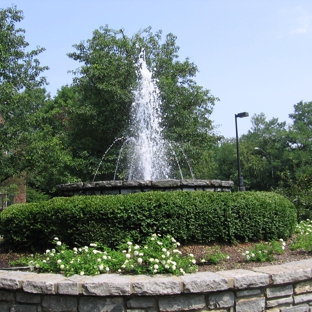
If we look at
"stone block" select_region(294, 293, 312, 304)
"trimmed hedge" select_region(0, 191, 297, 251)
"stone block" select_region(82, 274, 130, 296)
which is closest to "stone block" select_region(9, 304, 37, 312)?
"stone block" select_region(82, 274, 130, 296)

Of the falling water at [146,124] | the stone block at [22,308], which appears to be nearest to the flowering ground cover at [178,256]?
the stone block at [22,308]

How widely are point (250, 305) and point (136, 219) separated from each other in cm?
183

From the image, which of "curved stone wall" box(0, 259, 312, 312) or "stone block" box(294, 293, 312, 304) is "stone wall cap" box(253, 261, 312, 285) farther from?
"stone block" box(294, 293, 312, 304)

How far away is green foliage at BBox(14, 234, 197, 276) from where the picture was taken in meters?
4.23

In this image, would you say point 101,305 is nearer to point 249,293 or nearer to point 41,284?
point 41,284

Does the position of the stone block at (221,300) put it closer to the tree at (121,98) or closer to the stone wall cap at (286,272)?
the stone wall cap at (286,272)

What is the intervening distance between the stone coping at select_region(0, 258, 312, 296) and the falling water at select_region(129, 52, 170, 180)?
8778 millimetres

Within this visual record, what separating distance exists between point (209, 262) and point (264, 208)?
5.29ft

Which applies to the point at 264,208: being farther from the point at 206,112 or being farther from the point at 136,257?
the point at 206,112

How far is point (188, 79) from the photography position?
17641 mm

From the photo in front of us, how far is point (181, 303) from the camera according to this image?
3.92 meters

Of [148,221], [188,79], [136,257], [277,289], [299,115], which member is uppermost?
[299,115]

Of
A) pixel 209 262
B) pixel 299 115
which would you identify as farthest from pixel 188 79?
pixel 299 115

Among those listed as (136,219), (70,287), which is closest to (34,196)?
(136,219)
